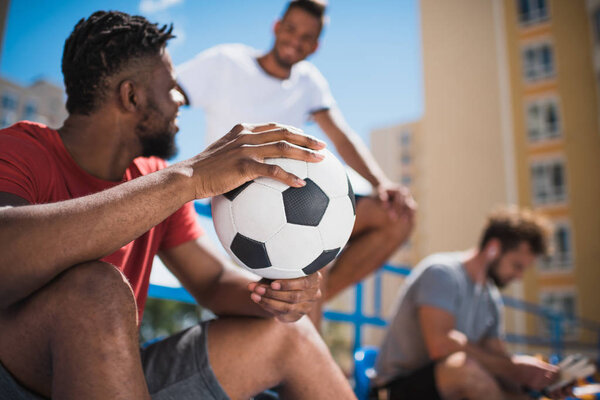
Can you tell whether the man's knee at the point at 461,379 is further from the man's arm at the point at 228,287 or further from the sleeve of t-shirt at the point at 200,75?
the sleeve of t-shirt at the point at 200,75

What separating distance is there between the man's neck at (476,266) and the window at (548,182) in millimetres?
16626

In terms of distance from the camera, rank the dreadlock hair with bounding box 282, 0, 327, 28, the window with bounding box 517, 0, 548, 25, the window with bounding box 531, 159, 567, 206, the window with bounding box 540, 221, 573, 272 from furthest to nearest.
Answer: the window with bounding box 517, 0, 548, 25, the window with bounding box 531, 159, 567, 206, the window with bounding box 540, 221, 573, 272, the dreadlock hair with bounding box 282, 0, 327, 28

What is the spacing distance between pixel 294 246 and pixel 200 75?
1.72 metres

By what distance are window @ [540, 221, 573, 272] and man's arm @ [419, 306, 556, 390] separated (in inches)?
640

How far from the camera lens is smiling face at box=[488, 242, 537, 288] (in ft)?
11.4

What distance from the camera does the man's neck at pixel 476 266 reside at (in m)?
3.19

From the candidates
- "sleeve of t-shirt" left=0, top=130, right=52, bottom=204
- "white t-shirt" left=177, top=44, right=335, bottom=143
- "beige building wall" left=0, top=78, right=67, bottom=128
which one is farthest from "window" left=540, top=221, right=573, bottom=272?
"sleeve of t-shirt" left=0, top=130, right=52, bottom=204

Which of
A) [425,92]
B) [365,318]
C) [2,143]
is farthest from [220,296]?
[425,92]

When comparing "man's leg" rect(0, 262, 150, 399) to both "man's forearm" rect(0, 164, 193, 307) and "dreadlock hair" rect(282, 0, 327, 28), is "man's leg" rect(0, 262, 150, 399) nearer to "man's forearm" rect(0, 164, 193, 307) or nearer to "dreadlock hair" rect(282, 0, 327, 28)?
"man's forearm" rect(0, 164, 193, 307)

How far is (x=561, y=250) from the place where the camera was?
17531mm

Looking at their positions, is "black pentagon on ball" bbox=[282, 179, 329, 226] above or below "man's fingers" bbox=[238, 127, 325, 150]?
below

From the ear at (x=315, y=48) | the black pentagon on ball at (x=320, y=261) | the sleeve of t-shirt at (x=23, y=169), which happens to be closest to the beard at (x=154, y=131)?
the sleeve of t-shirt at (x=23, y=169)

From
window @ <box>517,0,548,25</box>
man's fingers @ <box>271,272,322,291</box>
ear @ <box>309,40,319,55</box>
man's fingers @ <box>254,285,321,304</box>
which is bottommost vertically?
man's fingers @ <box>254,285,321,304</box>

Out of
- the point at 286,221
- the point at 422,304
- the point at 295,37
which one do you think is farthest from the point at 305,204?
the point at 295,37
